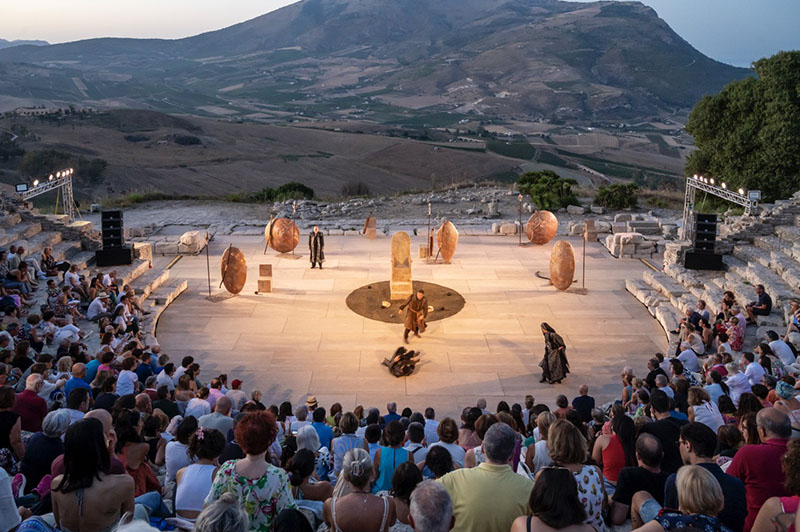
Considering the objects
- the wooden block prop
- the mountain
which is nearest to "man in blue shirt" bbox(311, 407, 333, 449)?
the wooden block prop

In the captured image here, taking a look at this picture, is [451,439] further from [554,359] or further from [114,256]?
[114,256]

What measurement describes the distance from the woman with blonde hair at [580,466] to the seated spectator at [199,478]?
2.85 metres

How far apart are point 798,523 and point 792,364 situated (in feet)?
25.2

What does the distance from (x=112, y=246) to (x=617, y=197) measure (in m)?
20.9

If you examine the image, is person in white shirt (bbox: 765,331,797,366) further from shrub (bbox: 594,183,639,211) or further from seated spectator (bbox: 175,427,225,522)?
shrub (bbox: 594,183,639,211)

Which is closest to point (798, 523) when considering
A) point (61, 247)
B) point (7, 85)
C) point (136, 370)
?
point (136, 370)

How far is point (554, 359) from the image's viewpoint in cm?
1282

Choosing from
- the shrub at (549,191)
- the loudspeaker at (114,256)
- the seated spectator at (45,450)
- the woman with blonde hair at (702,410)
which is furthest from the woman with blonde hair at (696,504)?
the shrub at (549,191)

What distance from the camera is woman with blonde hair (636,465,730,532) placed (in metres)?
4.58

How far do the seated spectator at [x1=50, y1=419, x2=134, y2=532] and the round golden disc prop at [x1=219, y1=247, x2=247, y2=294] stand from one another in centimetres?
1247

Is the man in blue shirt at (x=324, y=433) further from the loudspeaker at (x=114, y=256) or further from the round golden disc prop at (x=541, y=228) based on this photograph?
the round golden disc prop at (x=541, y=228)

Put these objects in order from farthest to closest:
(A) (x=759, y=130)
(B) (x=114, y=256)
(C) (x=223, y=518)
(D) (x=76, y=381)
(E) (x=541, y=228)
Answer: (A) (x=759, y=130)
(E) (x=541, y=228)
(B) (x=114, y=256)
(D) (x=76, y=381)
(C) (x=223, y=518)

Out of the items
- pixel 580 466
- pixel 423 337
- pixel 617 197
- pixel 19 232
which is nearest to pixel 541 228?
pixel 423 337

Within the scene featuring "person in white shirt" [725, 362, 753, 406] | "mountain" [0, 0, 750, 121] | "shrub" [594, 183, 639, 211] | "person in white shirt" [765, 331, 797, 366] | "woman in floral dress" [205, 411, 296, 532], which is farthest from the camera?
"mountain" [0, 0, 750, 121]
